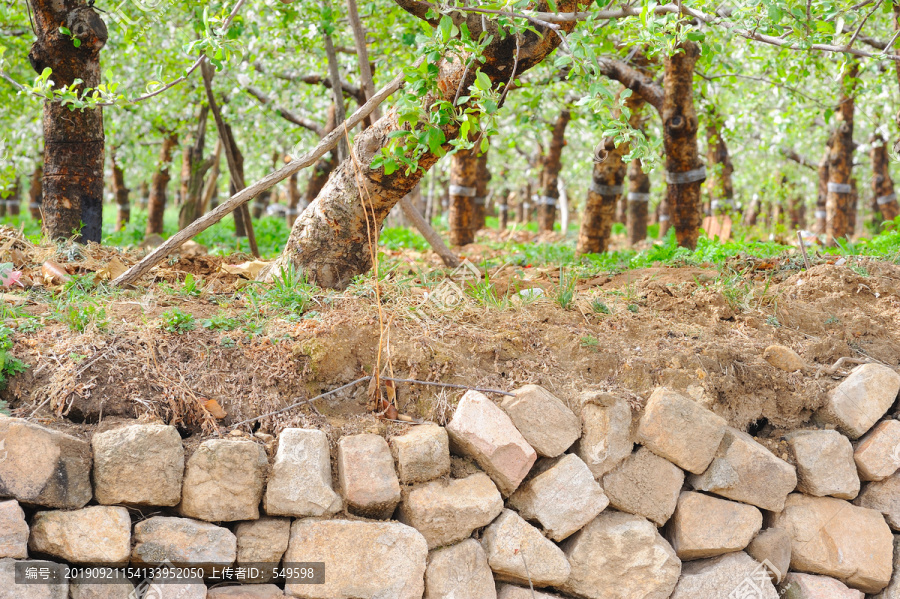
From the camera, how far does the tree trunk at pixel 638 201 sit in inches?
411

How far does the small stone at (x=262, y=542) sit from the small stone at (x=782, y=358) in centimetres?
221

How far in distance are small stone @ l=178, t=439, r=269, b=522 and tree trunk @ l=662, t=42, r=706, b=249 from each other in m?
4.75

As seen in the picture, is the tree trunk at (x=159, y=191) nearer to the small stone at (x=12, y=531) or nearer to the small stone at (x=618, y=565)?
the small stone at (x=12, y=531)

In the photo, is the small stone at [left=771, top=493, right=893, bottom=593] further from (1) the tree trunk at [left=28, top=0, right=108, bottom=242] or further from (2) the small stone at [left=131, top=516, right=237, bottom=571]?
(1) the tree trunk at [left=28, top=0, right=108, bottom=242]

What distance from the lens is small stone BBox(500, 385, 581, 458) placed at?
2.70 meters

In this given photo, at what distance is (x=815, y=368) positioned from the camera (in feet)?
10.1

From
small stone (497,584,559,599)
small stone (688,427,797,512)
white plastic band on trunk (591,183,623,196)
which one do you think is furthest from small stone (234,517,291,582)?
white plastic band on trunk (591,183,623,196)

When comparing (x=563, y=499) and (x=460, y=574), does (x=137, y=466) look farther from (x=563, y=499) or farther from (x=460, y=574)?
(x=563, y=499)

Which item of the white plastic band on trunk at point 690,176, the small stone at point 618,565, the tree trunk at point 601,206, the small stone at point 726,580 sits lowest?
the small stone at point 726,580

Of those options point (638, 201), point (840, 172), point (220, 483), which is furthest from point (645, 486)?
point (840, 172)

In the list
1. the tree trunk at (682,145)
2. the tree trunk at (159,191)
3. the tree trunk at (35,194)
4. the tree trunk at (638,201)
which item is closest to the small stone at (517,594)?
the tree trunk at (682,145)

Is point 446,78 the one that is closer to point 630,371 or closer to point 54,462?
point 630,371

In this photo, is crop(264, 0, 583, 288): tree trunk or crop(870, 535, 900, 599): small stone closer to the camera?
crop(870, 535, 900, 599): small stone

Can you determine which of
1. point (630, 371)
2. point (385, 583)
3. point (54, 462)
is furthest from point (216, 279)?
point (630, 371)
